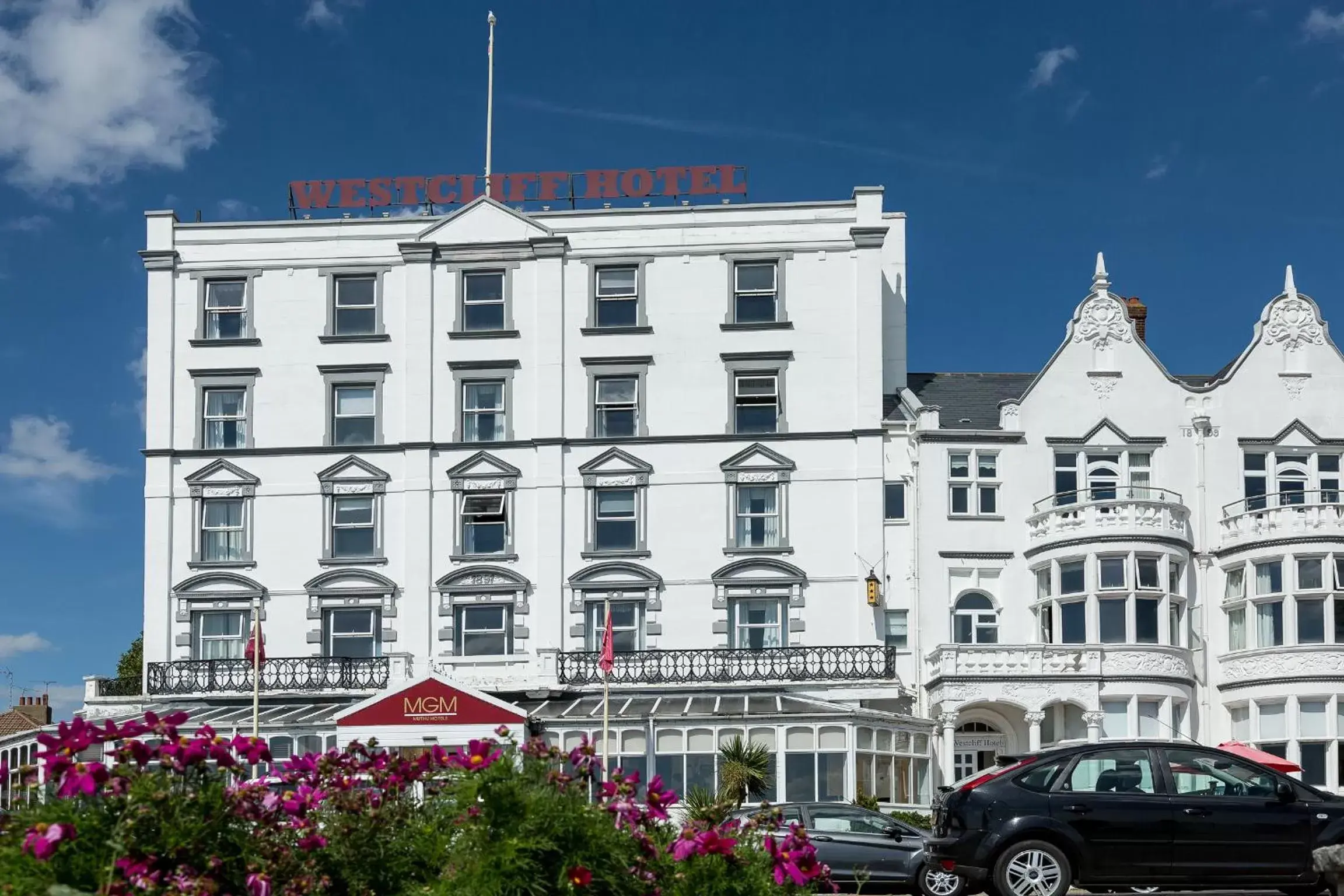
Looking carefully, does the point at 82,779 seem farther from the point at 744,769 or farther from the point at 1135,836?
the point at 744,769

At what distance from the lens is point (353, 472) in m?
45.1

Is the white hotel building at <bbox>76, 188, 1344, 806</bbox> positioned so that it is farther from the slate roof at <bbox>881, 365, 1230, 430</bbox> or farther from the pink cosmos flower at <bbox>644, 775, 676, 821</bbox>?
the pink cosmos flower at <bbox>644, 775, 676, 821</bbox>

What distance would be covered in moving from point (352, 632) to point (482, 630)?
3.28 meters

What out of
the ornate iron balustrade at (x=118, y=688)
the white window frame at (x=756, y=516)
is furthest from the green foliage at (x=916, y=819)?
the ornate iron balustrade at (x=118, y=688)

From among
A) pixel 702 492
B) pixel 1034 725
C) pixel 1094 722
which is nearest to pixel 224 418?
pixel 702 492

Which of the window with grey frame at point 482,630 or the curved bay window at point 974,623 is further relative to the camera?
the window with grey frame at point 482,630

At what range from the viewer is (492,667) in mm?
43156

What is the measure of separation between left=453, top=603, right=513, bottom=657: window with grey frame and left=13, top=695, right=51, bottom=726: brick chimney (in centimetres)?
2986

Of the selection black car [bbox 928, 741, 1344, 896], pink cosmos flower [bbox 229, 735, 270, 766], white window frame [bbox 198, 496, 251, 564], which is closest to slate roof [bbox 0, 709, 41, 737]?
white window frame [bbox 198, 496, 251, 564]

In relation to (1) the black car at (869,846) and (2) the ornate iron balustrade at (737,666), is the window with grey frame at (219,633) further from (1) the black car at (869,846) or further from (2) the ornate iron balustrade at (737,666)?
(1) the black car at (869,846)

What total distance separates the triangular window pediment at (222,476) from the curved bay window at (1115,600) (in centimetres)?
2011

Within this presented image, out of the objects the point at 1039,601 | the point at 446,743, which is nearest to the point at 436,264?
the point at 446,743

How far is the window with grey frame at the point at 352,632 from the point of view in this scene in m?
44.2

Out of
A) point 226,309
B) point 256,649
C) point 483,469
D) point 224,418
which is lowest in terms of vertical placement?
point 256,649
